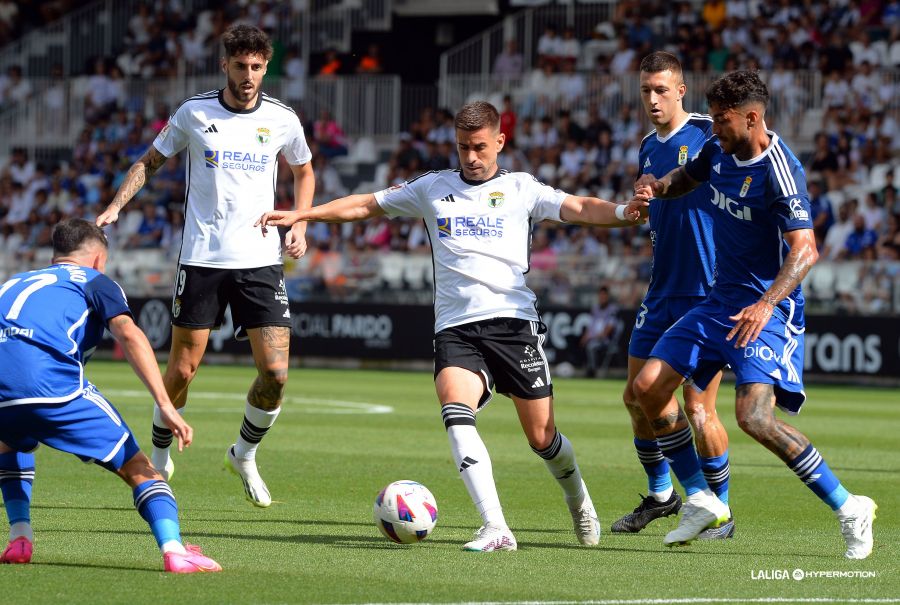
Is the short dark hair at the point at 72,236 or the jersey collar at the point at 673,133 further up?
the jersey collar at the point at 673,133

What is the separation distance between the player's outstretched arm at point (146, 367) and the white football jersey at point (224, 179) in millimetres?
2983

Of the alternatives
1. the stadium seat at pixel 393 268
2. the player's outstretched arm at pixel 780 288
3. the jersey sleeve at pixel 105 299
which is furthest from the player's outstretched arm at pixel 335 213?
the stadium seat at pixel 393 268

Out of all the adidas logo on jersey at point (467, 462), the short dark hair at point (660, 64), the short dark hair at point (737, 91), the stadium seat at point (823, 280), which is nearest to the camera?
the short dark hair at point (737, 91)

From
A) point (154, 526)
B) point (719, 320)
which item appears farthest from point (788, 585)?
point (154, 526)

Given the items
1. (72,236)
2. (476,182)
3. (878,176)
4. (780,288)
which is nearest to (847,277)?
(878,176)

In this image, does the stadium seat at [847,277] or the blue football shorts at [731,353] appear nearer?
the blue football shorts at [731,353]

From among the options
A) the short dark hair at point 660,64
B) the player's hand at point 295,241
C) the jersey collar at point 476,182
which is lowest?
the player's hand at point 295,241

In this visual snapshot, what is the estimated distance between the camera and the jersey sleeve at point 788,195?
7223mm

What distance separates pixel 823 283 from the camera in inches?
936

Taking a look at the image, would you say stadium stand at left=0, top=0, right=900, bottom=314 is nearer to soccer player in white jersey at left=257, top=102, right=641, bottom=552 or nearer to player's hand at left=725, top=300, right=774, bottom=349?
soccer player in white jersey at left=257, top=102, right=641, bottom=552

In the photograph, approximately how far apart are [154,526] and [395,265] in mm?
20845

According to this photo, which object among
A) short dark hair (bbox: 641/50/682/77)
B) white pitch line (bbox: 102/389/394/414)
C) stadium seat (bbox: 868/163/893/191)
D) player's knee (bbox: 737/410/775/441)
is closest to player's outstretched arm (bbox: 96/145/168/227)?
short dark hair (bbox: 641/50/682/77)

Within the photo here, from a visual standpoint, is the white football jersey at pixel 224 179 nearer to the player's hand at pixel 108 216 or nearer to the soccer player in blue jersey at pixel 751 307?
the player's hand at pixel 108 216

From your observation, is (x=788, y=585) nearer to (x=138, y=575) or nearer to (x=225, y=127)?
(x=138, y=575)
